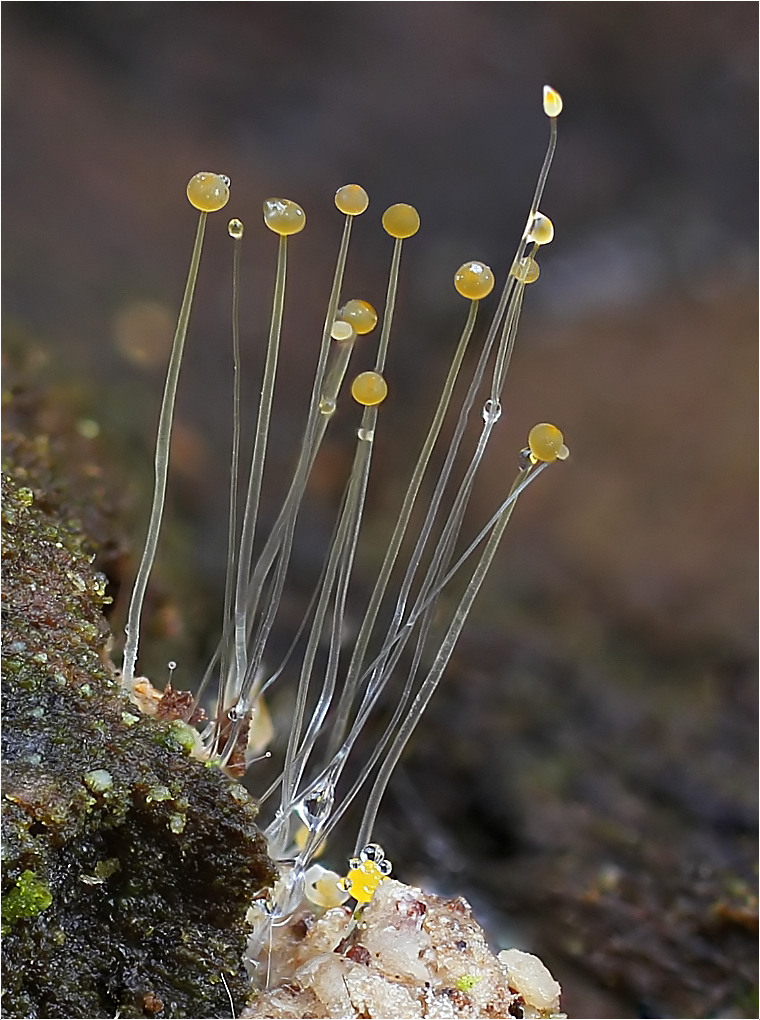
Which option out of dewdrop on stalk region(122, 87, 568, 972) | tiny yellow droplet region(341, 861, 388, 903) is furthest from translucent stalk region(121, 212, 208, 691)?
tiny yellow droplet region(341, 861, 388, 903)

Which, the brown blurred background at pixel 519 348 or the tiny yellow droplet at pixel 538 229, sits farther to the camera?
the brown blurred background at pixel 519 348

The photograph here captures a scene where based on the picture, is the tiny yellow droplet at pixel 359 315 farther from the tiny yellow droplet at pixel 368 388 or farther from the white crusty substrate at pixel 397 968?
the white crusty substrate at pixel 397 968

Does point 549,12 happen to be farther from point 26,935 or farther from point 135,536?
point 26,935

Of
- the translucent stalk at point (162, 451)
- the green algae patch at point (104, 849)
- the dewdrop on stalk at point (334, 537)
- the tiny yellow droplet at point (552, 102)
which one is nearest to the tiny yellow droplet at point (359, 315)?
the dewdrop on stalk at point (334, 537)

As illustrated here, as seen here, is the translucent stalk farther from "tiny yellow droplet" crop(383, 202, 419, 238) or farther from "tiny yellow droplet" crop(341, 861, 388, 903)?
"tiny yellow droplet" crop(341, 861, 388, 903)

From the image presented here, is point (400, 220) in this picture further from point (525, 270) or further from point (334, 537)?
point (334, 537)

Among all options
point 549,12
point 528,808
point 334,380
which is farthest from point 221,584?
point 549,12
